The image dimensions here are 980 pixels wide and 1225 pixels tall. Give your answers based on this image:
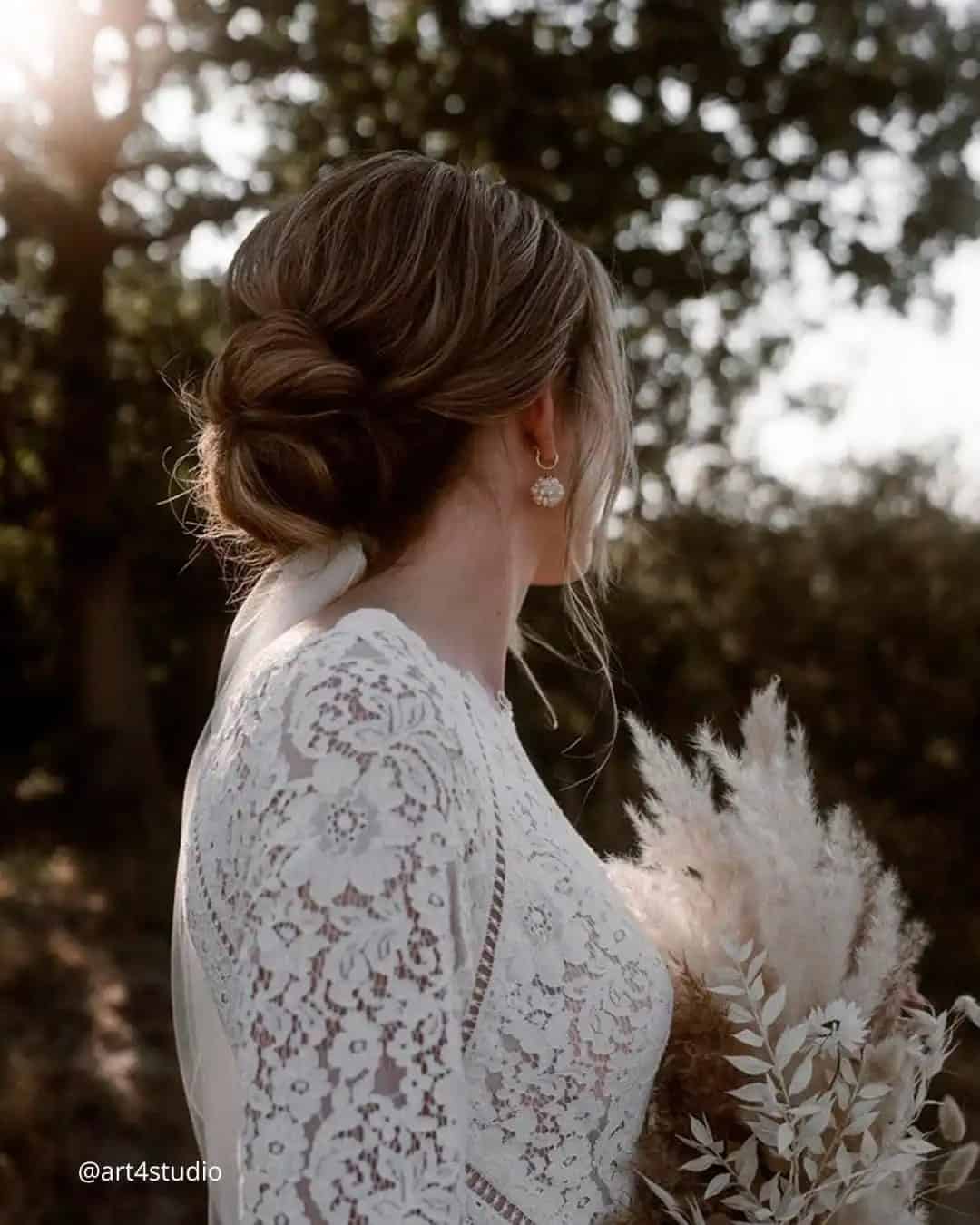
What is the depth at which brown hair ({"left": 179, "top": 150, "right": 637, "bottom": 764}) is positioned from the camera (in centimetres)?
169

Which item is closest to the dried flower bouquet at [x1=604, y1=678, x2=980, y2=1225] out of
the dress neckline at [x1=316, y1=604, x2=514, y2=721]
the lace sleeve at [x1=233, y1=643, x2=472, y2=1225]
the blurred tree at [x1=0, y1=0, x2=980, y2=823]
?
the dress neckline at [x1=316, y1=604, x2=514, y2=721]

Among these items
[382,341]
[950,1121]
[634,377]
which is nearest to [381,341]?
[382,341]

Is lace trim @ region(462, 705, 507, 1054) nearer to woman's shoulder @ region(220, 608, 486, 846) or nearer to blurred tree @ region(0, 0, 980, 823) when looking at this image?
woman's shoulder @ region(220, 608, 486, 846)

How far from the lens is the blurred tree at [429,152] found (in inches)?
343

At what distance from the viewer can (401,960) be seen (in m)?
1.35

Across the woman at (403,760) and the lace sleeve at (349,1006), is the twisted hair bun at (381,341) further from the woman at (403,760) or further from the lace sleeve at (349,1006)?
the lace sleeve at (349,1006)

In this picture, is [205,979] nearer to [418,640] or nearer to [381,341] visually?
[418,640]

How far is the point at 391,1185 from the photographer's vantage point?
1.33 meters

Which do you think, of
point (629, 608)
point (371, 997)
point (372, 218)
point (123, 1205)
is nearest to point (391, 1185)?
point (371, 997)

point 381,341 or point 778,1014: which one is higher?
point 381,341

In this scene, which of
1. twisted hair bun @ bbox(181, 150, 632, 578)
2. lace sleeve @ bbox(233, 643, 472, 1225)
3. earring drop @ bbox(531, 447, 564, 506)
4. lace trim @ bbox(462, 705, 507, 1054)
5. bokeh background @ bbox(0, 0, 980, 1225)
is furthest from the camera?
bokeh background @ bbox(0, 0, 980, 1225)

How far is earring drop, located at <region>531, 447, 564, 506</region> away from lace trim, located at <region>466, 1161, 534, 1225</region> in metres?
0.84

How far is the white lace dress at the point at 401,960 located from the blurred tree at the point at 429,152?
7.10 metres

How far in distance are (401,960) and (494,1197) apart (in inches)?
17.9
